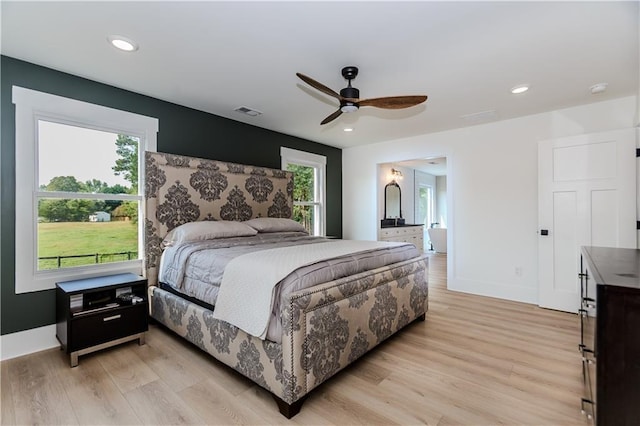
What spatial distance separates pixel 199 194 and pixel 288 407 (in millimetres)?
2554

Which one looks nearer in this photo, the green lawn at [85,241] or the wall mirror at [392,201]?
the green lawn at [85,241]

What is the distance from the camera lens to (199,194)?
11.4 feet

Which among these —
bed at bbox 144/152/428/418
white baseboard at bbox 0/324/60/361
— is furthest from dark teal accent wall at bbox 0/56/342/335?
bed at bbox 144/152/428/418

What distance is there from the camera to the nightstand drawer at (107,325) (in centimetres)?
227

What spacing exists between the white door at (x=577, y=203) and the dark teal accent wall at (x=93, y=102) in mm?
3621

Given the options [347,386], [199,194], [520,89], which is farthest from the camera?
[199,194]

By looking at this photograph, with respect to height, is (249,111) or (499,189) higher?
(249,111)

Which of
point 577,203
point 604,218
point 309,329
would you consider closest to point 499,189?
point 577,203

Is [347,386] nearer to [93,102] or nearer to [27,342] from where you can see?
[27,342]

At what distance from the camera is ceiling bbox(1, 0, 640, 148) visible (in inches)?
72.2

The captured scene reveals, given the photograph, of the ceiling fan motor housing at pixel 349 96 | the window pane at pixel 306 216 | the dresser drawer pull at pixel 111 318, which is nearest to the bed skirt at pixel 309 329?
the dresser drawer pull at pixel 111 318

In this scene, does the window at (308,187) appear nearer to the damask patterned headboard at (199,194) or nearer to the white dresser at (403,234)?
the damask patterned headboard at (199,194)

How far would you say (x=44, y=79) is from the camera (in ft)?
8.42

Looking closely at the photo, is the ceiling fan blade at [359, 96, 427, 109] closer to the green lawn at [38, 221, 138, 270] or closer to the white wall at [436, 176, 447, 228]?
the green lawn at [38, 221, 138, 270]
